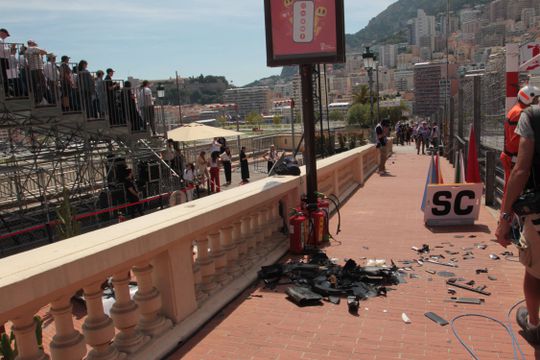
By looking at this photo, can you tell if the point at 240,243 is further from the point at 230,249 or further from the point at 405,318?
the point at 405,318

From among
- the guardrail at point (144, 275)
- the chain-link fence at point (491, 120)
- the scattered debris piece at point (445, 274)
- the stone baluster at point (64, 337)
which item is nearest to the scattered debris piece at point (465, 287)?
the scattered debris piece at point (445, 274)

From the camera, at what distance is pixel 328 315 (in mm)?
4656

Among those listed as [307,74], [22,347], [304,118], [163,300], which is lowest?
[163,300]

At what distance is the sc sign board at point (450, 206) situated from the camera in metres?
8.45

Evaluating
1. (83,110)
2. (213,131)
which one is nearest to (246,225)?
(83,110)

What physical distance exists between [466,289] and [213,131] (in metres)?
15.6

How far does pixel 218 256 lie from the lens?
5246 millimetres

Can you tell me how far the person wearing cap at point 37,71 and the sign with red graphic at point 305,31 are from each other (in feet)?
30.5

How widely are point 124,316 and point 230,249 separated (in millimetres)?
2028

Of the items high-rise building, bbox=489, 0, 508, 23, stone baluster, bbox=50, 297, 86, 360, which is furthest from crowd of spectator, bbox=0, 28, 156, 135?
high-rise building, bbox=489, 0, 508, 23

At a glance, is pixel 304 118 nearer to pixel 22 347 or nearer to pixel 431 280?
pixel 431 280

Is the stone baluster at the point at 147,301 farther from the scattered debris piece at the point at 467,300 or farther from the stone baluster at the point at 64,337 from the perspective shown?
the scattered debris piece at the point at 467,300

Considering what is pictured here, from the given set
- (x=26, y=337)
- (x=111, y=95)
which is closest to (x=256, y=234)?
(x=26, y=337)

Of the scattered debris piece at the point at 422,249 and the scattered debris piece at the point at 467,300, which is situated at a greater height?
the scattered debris piece at the point at 467,300
